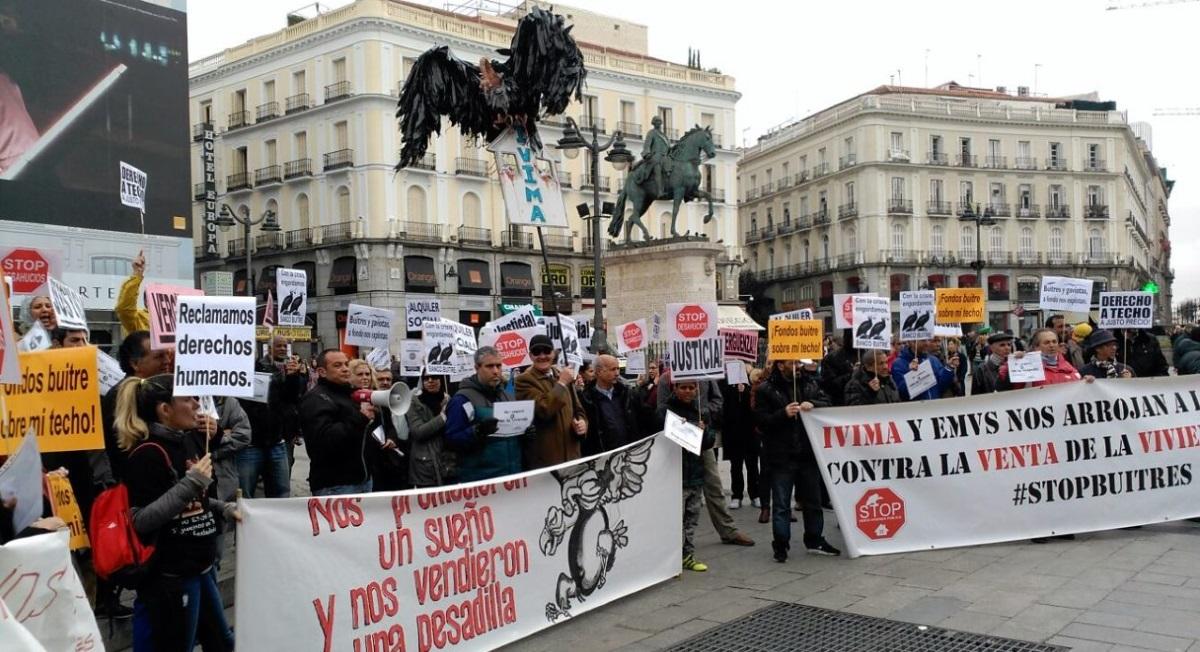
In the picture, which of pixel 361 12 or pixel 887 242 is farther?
pixel 887 242

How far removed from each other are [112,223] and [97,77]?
3740mm

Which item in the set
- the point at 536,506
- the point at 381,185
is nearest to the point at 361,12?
the point at 381,185

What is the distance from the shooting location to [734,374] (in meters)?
9.86

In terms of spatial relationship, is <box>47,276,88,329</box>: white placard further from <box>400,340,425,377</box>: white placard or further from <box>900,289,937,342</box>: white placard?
<box>900,289,937,342</box>: white placard

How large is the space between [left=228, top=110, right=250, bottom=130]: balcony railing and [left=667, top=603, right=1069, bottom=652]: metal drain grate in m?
47.5

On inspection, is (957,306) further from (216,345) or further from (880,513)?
(216,345)

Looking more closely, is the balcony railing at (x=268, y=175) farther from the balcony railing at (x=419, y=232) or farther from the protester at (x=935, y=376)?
the protester at (x=935, y=376)

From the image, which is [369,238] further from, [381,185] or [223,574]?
[223,574]

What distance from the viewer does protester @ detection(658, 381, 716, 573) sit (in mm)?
7660

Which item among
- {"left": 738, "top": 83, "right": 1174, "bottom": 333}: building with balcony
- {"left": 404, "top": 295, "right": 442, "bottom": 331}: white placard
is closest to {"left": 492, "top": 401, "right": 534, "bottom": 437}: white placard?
{"left": 404, "top": 295, "right": 442, "bottom": 331}: white placard

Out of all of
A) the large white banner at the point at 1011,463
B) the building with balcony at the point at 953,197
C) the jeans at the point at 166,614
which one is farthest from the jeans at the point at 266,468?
the building with balcony at the point at 953,197

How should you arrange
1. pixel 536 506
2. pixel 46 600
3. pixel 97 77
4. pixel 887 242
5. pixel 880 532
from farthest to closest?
pixel 887 242 → pixel 97 77 → pixel 880 532 → pixel 536 506 → pixel 46 600

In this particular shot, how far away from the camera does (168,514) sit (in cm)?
406

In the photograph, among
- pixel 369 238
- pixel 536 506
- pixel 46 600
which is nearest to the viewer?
pixel 46 600
